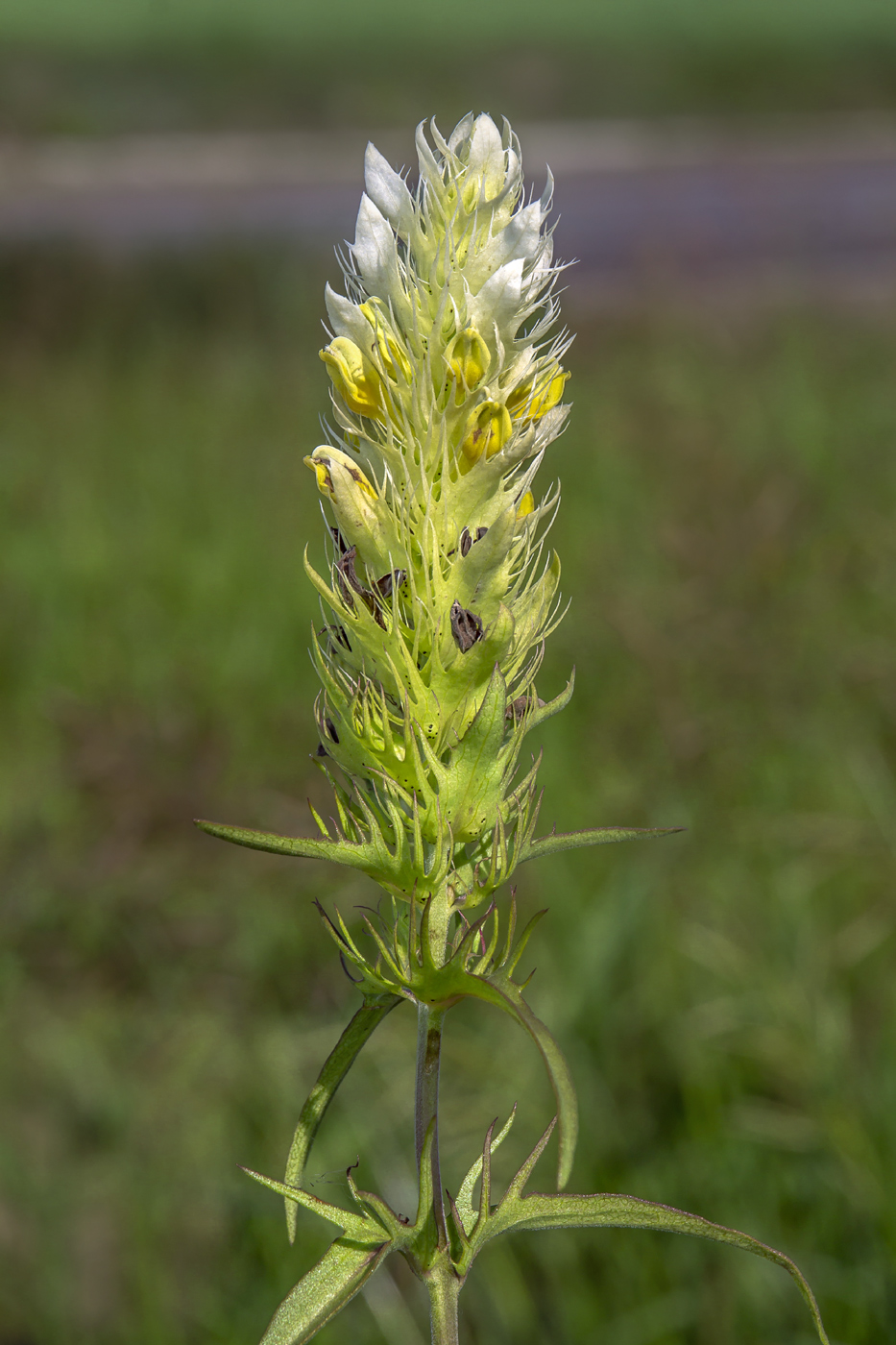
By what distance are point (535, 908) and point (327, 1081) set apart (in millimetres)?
2901

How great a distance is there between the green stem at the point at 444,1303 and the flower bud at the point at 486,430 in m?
0.87

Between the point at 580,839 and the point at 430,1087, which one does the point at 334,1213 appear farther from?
the point at 580,839

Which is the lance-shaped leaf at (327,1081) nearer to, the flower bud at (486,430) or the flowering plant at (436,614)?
the flowering plant at (436,614)

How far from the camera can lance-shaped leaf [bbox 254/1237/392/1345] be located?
1.06 metres

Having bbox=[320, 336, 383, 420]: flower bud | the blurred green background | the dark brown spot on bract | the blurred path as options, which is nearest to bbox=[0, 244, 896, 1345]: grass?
the blurred green background

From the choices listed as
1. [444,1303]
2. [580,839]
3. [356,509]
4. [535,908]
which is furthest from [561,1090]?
[535,908]

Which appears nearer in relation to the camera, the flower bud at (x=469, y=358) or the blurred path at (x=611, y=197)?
the flower bud at (x=469, y=358)

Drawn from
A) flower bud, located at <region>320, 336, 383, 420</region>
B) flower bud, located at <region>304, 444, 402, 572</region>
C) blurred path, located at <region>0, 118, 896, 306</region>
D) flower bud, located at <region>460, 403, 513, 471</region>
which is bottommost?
flower bud, located at <region>304, 444, 402, 572</region>

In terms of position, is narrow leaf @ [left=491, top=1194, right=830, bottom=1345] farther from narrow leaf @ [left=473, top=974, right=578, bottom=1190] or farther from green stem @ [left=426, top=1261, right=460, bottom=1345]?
narrow leaf @ [left=473, top=974, right=578, bottom=1190]

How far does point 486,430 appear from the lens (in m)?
1.20

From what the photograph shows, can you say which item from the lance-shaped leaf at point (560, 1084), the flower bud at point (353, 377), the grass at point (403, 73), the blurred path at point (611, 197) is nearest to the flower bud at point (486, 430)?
the flower bud at point (353, 377)

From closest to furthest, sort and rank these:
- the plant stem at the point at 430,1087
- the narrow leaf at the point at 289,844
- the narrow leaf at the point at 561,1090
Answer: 1. the narrow leaf at the point at 561,1090
2. the narrow leaf at the point at 289,844
3. the plant stem at the point at 430,1087

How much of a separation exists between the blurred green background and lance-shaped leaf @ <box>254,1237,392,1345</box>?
24 centimetres

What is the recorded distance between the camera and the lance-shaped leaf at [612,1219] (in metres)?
1.06
